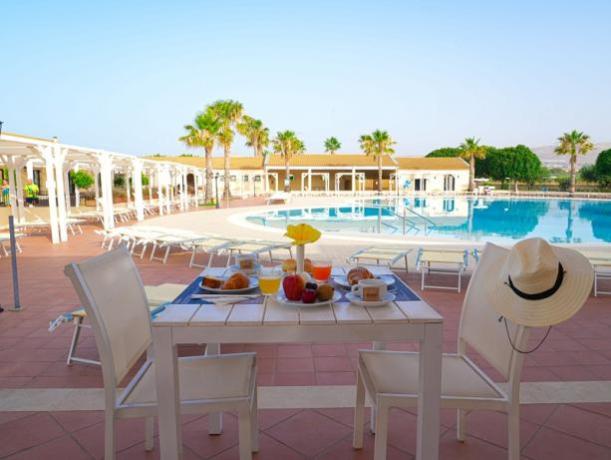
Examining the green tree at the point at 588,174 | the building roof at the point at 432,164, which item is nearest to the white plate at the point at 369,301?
the building roof at the point at 432,164

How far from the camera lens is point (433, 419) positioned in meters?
1.59

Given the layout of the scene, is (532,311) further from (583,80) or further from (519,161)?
(519,161)

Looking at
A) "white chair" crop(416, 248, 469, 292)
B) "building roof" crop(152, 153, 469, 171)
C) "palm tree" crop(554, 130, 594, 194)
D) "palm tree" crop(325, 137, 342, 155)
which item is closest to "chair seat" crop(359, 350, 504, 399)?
"white chair" crop(416, 248, 469, 292)

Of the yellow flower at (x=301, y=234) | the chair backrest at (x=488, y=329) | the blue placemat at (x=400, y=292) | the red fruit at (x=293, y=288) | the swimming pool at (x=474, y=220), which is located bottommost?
the swimming pool at (x=474, y=220)

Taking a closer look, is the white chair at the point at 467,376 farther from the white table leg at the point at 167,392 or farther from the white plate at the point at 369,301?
the white table leg at the point at 167,392

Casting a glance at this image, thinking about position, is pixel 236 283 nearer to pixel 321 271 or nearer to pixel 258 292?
pixel 258 292

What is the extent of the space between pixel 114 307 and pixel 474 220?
18518 mm

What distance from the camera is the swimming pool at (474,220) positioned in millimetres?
14180

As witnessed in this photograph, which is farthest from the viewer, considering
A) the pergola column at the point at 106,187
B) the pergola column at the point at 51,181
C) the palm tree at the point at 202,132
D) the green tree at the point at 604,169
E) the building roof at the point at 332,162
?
the green tree at the point at 604,169

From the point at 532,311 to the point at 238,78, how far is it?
75.3 ft

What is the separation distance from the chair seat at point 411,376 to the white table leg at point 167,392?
0.79 metres

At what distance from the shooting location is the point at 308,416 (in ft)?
7.49

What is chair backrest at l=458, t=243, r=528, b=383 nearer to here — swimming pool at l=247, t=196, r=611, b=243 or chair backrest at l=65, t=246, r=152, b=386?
chair backrest at l=65, t=246, r=152, b=386

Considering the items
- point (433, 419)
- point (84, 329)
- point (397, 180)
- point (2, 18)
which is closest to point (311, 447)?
point (433, 419)
